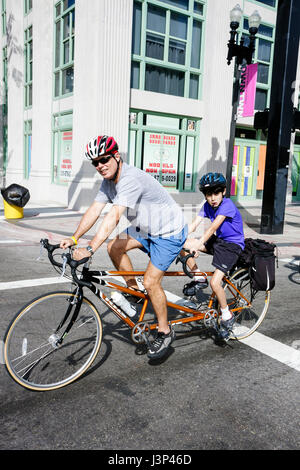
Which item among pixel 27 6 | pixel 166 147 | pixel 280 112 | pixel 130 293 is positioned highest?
pixel 27 6

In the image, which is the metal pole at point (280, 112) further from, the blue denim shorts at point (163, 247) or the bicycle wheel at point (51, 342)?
the bicycle wheel at point (51, 342)

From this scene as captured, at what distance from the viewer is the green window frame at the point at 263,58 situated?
19391 mm

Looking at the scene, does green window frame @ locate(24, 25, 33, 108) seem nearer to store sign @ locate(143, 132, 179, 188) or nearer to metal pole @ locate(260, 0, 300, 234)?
store sign @ locate(143, 132, 179, 188)

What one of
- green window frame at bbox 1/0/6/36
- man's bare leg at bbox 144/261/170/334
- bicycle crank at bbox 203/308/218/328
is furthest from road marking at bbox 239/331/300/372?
green window frame at bbox 1/0/6/36

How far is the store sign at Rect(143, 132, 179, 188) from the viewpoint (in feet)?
55.2

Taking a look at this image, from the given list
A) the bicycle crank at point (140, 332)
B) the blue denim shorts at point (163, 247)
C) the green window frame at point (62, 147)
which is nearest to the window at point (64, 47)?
the green window frame at point (62, 147)

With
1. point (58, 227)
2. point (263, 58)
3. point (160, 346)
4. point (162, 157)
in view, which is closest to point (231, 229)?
point (160, 346)

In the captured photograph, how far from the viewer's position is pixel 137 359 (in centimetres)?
398

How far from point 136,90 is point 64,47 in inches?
163

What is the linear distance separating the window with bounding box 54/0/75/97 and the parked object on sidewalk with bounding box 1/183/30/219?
628 cm

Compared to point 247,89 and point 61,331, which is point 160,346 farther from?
point 247,89

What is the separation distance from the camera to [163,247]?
3908 millimetres

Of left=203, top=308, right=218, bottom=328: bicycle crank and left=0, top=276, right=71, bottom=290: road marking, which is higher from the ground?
left=203, top=308, right=218, bottom=328: bicycle crank

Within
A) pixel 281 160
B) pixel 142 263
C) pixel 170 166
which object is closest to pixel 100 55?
pixel 170 166
